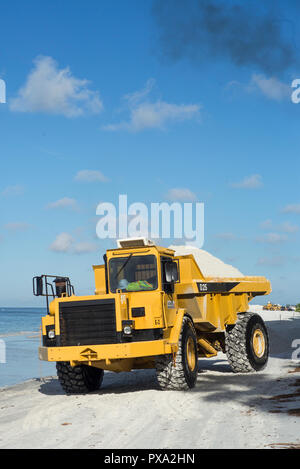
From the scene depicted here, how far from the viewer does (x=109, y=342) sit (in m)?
11.3

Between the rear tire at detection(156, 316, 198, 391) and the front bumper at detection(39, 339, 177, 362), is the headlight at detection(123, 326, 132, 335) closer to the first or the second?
the front bumper at detection(39, 339, 177, 362)

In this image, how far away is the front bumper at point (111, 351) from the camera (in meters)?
11.1

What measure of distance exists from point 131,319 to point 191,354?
1986 millimetres

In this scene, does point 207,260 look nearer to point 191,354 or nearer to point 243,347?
point 243,347

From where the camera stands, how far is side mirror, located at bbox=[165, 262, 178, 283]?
1186cm

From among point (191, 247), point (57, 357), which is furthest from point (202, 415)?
point (191, 247)

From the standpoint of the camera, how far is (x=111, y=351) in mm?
11156

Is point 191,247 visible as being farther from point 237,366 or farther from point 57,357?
point 57,357

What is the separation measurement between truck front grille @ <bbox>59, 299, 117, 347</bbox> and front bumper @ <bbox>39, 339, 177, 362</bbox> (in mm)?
157

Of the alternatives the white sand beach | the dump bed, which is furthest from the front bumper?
the dump bed

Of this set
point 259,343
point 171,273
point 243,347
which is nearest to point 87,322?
point 171,273

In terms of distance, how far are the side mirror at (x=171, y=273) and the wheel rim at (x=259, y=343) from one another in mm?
4948

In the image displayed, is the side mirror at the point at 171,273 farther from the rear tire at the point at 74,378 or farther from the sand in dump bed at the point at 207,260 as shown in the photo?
the sand in dump bed at the point at 207,260
